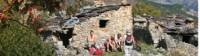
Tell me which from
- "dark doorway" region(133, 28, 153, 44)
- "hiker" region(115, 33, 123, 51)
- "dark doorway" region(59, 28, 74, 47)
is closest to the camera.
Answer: "hiker" region(115, 33, 123, 51)

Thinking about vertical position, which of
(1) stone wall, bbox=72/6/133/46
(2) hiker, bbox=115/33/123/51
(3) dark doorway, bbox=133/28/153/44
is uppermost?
(1) stone wall, bbox=72/6/133/46

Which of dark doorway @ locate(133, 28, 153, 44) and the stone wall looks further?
dark doorway @ locate(133, 28, 153, 44)

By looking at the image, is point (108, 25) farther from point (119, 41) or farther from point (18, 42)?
point (18, 42)

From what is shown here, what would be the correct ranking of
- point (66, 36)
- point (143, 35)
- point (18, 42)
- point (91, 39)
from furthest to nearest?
point (143, 35) < point (66, 36) < point (91, 39) < point (18, 42)

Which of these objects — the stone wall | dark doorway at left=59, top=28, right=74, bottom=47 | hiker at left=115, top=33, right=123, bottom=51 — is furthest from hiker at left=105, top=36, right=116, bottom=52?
dark doorway at left=59, top=28, right=74, bottom=47

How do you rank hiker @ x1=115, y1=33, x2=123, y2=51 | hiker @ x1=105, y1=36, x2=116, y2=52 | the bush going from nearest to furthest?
the bush, hiker @ x1=105, y1=36, x2=116, y2=52, hiker @ x1=115, y1=33, x2=123, y2=51

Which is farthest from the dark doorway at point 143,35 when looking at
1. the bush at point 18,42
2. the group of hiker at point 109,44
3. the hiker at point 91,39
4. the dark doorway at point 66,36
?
the bush at point 18,42

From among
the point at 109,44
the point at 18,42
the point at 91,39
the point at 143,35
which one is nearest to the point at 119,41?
the point at 109,44

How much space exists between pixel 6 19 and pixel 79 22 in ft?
28.2

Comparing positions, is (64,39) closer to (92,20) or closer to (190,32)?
(92,20)

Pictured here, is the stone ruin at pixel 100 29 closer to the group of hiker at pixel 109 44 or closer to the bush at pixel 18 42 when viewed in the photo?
the group of hiker at pixel 109 44

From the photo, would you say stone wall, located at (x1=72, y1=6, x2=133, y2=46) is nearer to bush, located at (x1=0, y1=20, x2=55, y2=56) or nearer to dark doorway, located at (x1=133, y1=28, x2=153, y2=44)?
dark doorway, located at (x1=133, y1=28, x2=153, y2=44)

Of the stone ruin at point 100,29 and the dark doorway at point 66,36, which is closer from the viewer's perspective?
the stone ruin at point 100,29

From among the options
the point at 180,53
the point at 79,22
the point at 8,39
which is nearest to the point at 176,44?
the point at 180,53
